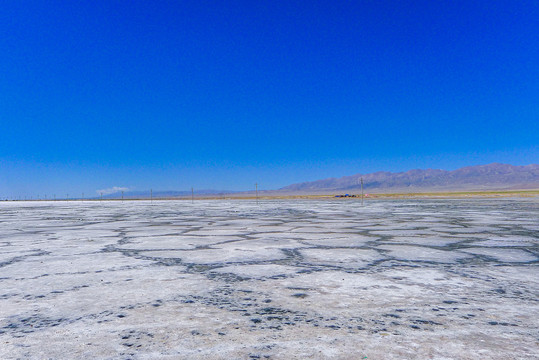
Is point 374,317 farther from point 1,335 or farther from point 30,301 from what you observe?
point 30,301

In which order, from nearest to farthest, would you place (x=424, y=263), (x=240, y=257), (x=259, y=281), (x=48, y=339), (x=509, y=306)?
(x=48, y=339) < (x=509, y=306) < (x=259, y=281) < (x=424, y=263) < (x=240, y=257)

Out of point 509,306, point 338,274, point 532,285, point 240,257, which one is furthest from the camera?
point 240,257

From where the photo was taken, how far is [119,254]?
4.20 meters

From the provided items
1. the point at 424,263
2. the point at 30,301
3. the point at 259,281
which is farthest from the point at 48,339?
the point at 424,263

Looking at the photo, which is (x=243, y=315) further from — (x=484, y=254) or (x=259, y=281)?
(x=484, y=254)

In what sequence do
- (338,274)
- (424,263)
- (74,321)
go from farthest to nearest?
(424,263) < (338,274) < (74,321)

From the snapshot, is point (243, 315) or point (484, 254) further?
point (484, 254)

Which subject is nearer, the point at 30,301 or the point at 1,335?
the point at 1,335

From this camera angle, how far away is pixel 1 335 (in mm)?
1814

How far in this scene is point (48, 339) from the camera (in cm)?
176

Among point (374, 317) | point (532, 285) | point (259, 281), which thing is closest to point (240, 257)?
point (259, 281)

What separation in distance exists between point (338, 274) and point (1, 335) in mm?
2326

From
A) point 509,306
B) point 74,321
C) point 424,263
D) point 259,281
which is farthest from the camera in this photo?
point 424,263

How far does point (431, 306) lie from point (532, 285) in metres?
1.07
